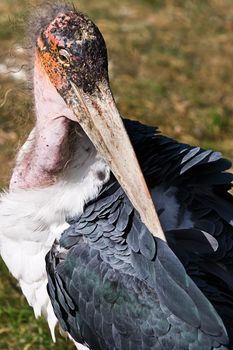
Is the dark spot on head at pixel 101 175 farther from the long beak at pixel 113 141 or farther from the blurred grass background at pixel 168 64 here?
the blurred grass background at pixel 168 64

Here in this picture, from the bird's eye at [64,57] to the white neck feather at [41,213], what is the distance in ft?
1.39

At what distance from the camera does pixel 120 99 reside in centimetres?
902

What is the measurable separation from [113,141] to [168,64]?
4612mm

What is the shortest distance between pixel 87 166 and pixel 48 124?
0.96 ft

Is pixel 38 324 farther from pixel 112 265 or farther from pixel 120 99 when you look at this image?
pixel 120 99

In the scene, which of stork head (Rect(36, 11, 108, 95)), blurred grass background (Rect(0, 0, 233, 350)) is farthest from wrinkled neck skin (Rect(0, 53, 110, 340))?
blurred grass background (Rect(0, 0, 233, 350))

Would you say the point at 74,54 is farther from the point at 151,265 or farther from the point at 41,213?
the point at 151,265

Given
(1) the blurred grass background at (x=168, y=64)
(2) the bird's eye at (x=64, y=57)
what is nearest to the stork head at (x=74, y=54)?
(2) the bird's eye at (x=64, y=57)

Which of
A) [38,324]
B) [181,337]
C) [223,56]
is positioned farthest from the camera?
[223,56]

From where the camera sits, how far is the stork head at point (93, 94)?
497 centimetres

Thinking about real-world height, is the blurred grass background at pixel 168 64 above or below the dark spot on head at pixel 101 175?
above

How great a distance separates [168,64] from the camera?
9.57m

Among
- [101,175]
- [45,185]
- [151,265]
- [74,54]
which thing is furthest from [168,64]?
[151,265]

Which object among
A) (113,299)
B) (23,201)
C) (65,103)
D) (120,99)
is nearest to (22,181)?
(23,201)
